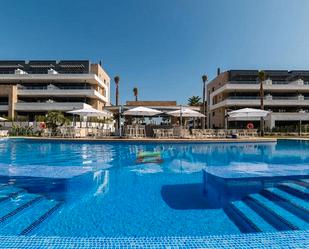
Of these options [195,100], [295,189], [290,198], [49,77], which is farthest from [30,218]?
[195,100]

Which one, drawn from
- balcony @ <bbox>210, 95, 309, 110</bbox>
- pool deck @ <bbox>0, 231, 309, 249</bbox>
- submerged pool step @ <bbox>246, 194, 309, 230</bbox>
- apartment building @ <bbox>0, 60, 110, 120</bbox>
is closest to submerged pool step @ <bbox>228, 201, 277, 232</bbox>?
submerged pool step @ <bbox>246, 194, 309, 230</bbox>

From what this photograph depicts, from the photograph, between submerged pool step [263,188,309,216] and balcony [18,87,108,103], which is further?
balcony [18,87,108,103]

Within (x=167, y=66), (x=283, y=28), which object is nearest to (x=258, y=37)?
(x=283, y=28)

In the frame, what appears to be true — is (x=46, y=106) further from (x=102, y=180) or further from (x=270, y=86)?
(x=270, y=86)

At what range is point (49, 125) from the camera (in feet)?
73.4

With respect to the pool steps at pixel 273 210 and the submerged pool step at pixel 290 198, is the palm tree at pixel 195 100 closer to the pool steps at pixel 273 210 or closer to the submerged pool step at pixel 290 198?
the submerged pool step at pixel 290 198

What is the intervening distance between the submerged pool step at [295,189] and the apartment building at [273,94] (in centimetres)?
2863

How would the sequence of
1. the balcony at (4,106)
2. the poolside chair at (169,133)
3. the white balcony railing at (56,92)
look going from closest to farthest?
1. the poolside chair at (169,133)
2. the balcony at (4,106)
3. the white balcony railing at (56,92)

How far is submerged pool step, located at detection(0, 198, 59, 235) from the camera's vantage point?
12.9ft

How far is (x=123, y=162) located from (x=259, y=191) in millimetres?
5750

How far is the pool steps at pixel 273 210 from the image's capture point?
412 centimetres

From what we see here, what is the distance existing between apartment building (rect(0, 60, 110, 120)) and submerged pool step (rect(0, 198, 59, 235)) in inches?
1143

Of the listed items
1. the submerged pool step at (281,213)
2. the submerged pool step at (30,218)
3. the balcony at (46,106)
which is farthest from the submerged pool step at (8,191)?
the balcony at (46,106)

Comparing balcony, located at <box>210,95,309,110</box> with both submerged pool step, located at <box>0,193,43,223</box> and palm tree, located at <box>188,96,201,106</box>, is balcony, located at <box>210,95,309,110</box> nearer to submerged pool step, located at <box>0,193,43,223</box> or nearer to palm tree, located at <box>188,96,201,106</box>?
palm tree, located at <box>188,96,201,106</box>
